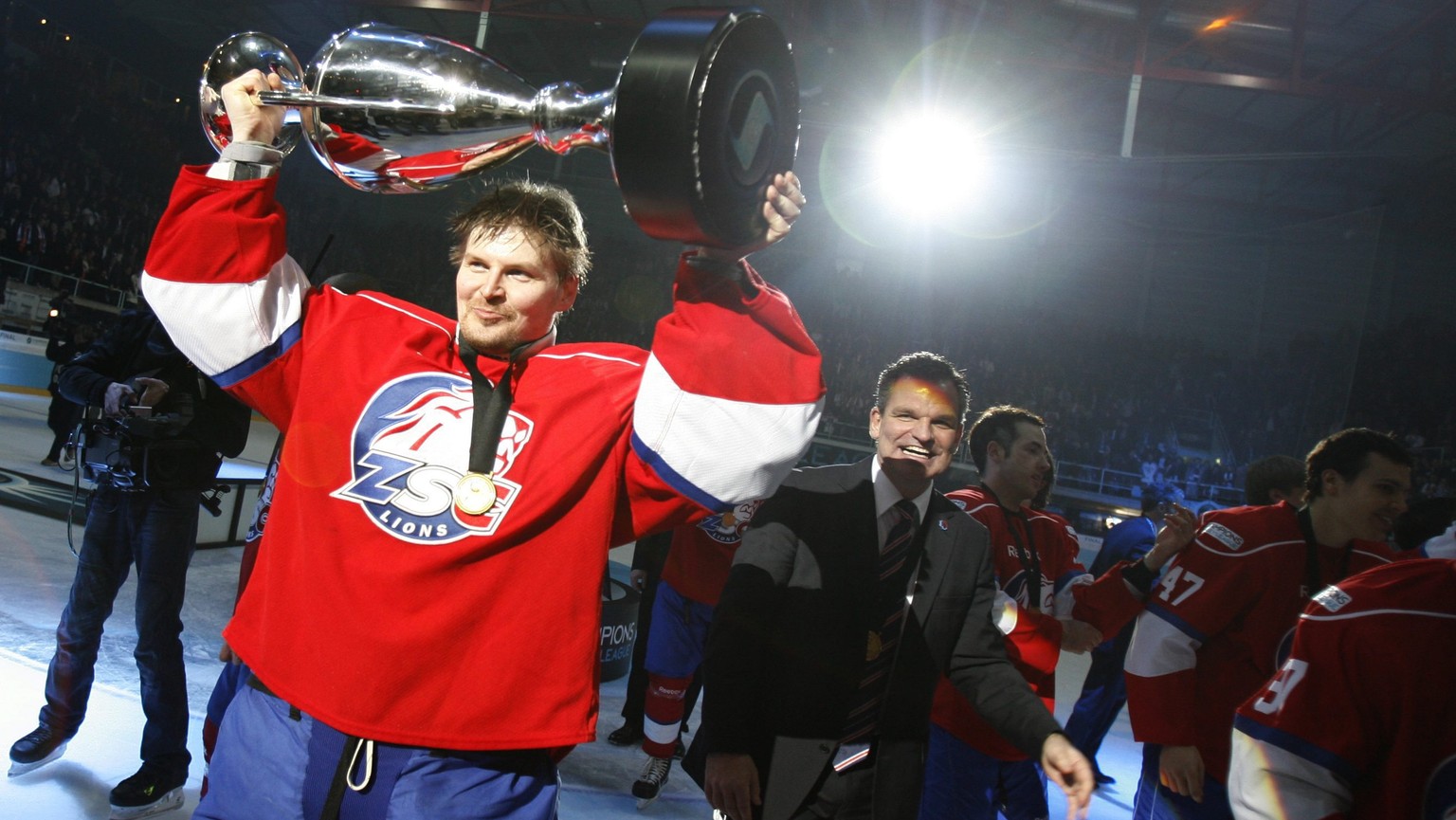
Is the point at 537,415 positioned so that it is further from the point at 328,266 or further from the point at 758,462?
the point at 328,266

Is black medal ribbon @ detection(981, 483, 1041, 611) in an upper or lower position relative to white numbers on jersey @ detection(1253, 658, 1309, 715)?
lower

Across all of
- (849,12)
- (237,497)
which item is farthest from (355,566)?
(849,12)

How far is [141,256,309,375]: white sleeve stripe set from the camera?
134cm

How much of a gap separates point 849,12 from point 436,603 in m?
10.3

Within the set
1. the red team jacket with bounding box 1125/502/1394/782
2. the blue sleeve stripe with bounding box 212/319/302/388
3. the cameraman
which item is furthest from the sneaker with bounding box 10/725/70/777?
the red team jacket with bounding box 1125/502/1394/782

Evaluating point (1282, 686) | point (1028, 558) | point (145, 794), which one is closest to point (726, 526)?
point (1028, 558)

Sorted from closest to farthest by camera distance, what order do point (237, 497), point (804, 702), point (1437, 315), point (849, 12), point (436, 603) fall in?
point (436, 603) < point (804, 702) < point (237, 497) < point (849, 12) < point (1437, 315)

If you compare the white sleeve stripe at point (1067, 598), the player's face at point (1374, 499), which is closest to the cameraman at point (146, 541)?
the white sleeve stripe at point (1067, 598)

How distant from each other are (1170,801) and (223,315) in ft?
8.01

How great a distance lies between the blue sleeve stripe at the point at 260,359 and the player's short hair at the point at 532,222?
279 mm

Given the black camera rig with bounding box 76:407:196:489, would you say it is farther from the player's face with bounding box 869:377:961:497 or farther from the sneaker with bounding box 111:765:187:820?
the player's face with bounding box 869:377:961:497

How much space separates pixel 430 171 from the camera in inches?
52.7

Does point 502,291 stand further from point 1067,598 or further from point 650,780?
point 650,780

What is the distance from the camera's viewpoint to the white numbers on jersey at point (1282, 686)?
132 centimetres
